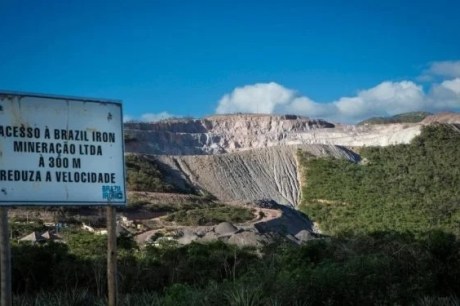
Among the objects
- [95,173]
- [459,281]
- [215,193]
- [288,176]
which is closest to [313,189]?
[288,176]

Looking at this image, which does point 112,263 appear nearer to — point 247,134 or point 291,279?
point 291,279

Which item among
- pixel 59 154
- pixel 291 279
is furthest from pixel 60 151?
pixel 291 279

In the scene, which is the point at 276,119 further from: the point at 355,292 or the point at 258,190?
the point at 355,292

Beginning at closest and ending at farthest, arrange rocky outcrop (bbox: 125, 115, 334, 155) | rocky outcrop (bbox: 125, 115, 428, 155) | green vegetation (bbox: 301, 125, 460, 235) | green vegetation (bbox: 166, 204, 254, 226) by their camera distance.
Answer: green vegetation (bbox: 166, 204, 254, 226) → green vegetation (bbox: 301, 125, 460, 235) → rocky outcrop (bbox: 125, 115, 428, 155) → rocky outcrop (bbox: 125, 115, 334, 155)

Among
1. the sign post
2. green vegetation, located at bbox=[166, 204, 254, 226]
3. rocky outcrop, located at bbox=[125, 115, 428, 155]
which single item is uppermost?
rocky outcrop, located at bbox=[125, 115, 428, 155]

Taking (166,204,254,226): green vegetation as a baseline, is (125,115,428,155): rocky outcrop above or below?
above

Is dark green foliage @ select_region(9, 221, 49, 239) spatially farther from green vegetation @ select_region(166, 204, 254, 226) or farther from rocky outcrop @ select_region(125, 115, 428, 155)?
rocky outcrop @ select_region(125, 115, 428, 155)

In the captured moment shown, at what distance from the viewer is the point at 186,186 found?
76688 millimetres

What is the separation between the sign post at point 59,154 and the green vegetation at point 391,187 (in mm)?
44625

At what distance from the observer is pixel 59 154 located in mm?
6488

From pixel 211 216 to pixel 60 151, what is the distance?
48922mm

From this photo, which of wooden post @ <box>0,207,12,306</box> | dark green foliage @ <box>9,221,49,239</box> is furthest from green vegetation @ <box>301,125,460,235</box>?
wooden post @ <box>0,207,12,306</box>

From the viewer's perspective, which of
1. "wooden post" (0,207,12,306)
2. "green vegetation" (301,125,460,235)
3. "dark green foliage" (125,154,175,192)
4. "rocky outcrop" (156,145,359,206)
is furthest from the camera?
"rocky outcrop" (156,145,359,206)

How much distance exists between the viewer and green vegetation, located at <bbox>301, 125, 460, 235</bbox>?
190 ft
